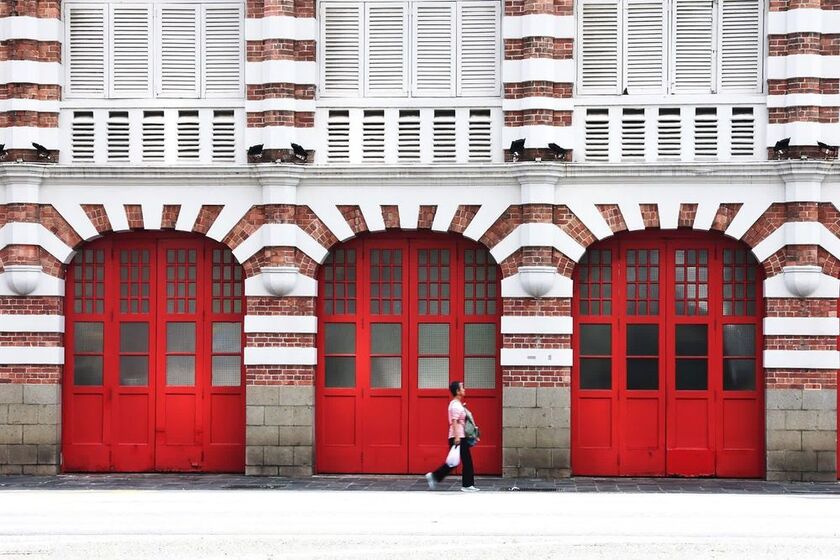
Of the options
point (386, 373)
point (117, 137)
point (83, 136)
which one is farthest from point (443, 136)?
point (83, 136)

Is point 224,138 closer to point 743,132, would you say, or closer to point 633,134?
point 633,134

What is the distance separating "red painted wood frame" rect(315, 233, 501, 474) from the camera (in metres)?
20.7

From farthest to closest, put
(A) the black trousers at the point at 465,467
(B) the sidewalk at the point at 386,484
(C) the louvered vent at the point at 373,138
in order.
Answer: (C) the louvered vent at the point at 373,138 < (B) the sidewalk at the point at 386,484 < (A) the black trousers at the point at 465,467

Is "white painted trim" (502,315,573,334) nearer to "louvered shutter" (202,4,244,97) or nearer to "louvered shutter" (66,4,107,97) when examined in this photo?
"louvered shutter" (202,4,244,97)

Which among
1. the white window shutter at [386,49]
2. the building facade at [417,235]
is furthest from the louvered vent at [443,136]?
the white window shutter at [386,49]

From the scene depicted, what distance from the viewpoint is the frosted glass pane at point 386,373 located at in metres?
20.8

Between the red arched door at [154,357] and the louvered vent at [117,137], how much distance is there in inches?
50.7

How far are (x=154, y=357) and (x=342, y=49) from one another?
572 centimetres

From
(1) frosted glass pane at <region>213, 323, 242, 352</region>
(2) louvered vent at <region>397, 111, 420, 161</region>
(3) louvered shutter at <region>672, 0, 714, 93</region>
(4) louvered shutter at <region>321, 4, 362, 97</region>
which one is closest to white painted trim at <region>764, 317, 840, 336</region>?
(3) louvered shutter at <region>672, 0, 714, 93</region>

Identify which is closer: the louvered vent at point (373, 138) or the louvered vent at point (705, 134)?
the louvered vent at point (705, 134)

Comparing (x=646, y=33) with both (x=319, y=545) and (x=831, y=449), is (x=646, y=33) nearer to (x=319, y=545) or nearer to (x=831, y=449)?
(x=831, y=449)

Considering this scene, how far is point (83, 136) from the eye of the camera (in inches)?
827

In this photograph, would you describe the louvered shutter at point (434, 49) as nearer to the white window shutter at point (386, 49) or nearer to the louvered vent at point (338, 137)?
the white window shutter at point (386, 49)

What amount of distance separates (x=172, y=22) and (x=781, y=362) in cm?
1087
